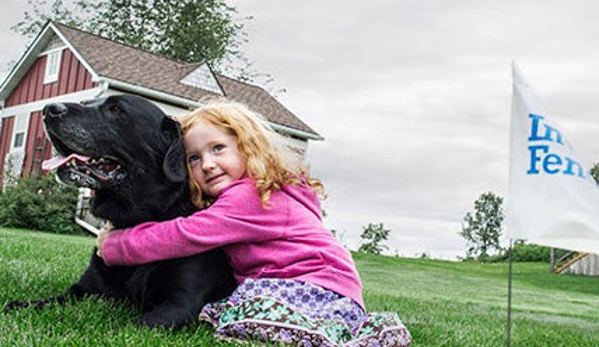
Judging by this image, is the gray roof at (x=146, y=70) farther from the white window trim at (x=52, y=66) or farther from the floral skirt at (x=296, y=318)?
the floral skirt at (x=296, y=318)

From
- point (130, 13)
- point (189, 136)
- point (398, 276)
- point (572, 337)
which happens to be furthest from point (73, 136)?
point (130, 13)

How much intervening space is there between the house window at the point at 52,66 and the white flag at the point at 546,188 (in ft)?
69.3

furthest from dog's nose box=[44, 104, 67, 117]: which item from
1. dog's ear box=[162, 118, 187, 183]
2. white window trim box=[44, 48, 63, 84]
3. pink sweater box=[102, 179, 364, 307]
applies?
white window trim box=[44, 48, 63, 84]

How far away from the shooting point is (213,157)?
3191mm

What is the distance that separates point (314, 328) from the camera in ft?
9.13

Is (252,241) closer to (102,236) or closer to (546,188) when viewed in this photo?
(102,236)

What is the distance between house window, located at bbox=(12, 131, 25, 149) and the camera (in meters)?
23.3

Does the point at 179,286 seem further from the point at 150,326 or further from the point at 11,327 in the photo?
the point at 11,327

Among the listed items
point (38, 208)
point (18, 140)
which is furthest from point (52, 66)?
point (38, 208)

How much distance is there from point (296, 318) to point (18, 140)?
899 inches

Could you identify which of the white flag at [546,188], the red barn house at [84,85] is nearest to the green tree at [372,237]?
the red barn house at [84,85]

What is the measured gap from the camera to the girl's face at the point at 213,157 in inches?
126

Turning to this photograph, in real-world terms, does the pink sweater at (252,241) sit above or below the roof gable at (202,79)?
below

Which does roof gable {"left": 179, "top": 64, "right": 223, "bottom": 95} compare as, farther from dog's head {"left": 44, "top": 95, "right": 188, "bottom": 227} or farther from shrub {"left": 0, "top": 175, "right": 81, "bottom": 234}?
dog's head {"left": 44, "top": 95, "right": 188, "bottom": 227}
